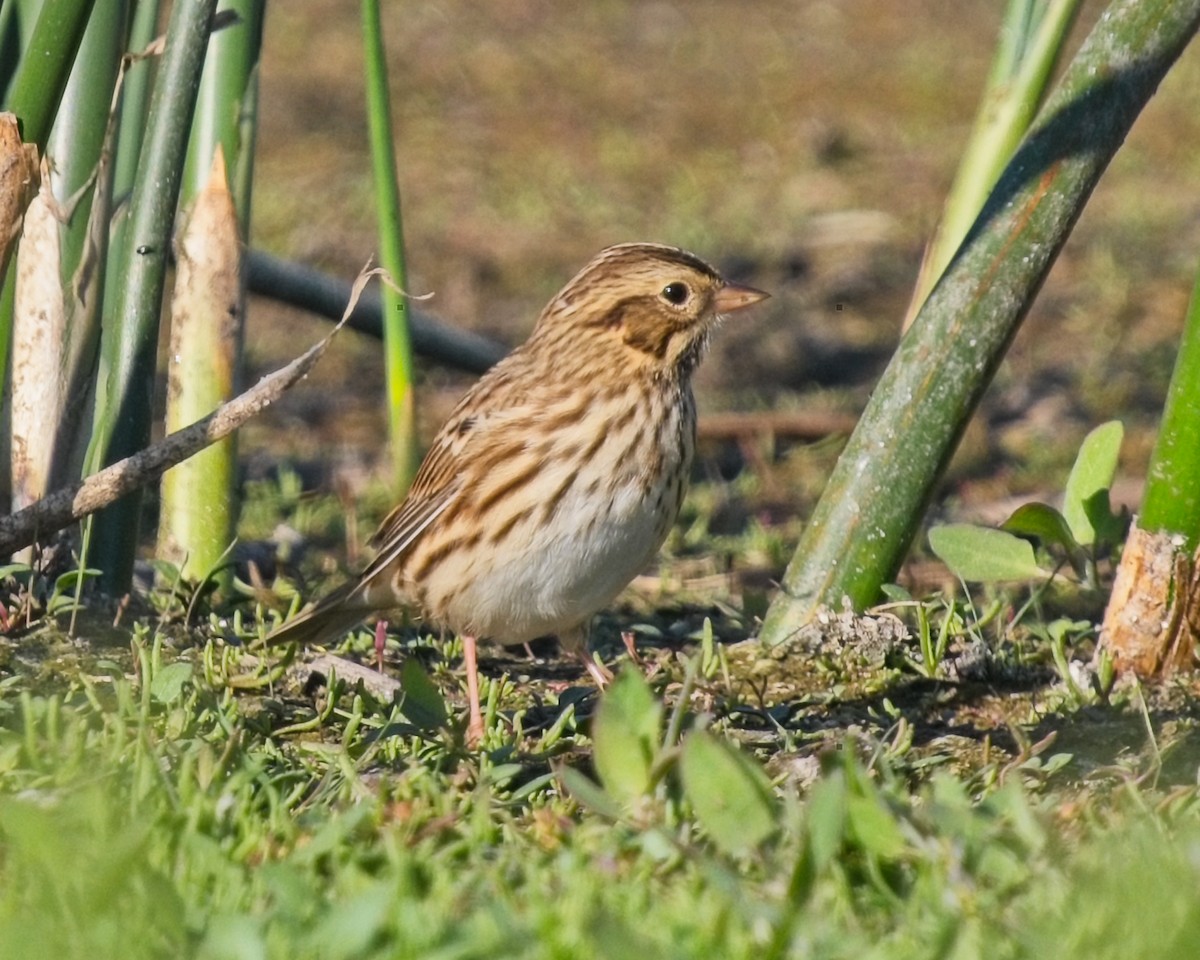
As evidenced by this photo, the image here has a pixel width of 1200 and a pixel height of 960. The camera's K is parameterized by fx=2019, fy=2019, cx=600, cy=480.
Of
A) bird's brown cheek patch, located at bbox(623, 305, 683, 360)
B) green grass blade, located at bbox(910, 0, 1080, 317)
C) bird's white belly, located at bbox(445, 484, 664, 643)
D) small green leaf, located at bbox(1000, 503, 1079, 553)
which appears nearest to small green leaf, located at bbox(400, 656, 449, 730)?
bird's white belly, located at bbox(445, 484, 664, 643)

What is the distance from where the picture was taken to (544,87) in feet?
41.2

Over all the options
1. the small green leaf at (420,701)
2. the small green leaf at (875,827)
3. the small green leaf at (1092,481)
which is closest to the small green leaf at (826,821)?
the small green leaf at (875,827)

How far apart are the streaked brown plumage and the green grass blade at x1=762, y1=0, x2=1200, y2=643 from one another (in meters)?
0.43

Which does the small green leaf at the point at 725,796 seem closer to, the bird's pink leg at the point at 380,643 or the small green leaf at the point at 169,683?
the small green leaf at the point at 169,683

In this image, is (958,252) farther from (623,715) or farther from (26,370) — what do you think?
(26,370)

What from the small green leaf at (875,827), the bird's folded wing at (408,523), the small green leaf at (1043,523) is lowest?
the small green leaf at (875,827)

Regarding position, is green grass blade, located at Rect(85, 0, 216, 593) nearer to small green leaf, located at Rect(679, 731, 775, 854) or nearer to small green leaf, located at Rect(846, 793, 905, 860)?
small green leaf, located at Rect(679, 731, 775, 854)

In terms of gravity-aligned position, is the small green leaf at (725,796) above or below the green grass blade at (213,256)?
below

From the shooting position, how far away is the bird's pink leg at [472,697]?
4309 millimetres

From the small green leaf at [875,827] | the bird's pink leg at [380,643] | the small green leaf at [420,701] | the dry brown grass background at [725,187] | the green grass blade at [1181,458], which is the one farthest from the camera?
the dry brown grass background at [725,187]

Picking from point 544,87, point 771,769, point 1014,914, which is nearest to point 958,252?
point 771,769

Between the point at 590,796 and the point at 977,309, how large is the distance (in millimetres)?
1902

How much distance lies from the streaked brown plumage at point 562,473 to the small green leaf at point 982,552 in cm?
65

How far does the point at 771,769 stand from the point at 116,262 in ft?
6.66
